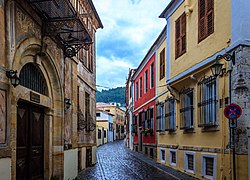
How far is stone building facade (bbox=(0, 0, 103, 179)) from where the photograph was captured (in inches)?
272

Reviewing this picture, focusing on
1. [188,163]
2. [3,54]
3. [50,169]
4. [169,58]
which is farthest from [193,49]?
[3,54]

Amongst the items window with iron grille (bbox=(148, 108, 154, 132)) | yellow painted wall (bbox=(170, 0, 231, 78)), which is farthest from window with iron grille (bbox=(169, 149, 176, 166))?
window with iron grille (bbox=(148, 108, 154, 132))

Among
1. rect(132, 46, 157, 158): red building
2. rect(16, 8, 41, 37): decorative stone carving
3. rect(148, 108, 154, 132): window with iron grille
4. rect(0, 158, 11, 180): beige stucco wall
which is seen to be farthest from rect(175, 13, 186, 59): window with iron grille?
rect(0, 158, 11, 180): beige stucco wall

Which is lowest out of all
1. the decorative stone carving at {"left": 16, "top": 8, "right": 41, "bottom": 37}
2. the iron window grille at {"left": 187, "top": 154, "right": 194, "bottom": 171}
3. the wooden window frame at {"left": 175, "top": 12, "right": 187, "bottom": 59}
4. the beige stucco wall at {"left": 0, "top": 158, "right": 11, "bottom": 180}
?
the iron window grille at {"left": 187, "top": 154, "right": 194, "bottom": 171}

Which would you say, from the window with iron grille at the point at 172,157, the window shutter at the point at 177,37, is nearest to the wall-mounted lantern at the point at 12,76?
the window shutter at the point at 177,37

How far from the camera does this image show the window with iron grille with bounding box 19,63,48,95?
8.78 meters

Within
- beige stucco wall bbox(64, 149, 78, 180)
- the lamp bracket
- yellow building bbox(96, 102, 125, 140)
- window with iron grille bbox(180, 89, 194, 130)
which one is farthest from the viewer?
yellow building bbox(96, 102, 125, 140)

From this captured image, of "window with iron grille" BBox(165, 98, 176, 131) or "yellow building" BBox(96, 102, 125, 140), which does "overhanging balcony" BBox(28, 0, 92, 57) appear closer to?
Answer: "window with iron grille" BBox(165, 98, 176, 131)

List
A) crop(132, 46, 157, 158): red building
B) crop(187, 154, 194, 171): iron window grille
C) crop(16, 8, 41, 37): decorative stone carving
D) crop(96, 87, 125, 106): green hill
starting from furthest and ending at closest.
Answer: crop(96, 87, 125, 106): green hill, crop(132, 46, 157, 158): red building, crop(187, 154, 194, 171): iron window grille, crop(16, 8, 41, 37): decorative stone carving

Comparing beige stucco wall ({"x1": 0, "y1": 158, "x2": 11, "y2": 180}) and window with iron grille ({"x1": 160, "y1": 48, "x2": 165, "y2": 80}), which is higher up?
window with iron grille ({"x1": 160, "y1": 48, "x2": 165, "y2": 80})

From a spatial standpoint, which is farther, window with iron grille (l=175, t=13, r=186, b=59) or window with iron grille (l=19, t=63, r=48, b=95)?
window with iron grille (l=175, t=13, r=186, b=59)

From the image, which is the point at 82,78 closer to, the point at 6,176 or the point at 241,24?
the point at 241,24

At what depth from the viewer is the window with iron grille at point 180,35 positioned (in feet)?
48.7

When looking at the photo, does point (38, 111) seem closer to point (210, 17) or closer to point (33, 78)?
point (33, 78)
